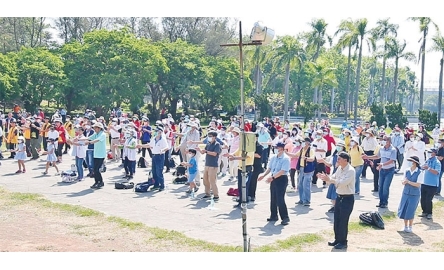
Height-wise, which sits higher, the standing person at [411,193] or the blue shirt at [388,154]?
the blue shirt at [388,154]

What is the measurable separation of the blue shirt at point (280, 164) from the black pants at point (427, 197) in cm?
366

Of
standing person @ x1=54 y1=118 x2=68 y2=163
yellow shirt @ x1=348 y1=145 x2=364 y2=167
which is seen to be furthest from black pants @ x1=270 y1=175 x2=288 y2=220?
standing person @ x1=54 y1=118 x2=68 y2=163

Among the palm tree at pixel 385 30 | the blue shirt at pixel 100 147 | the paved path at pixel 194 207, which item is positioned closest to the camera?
the paved path at pixel 194 207

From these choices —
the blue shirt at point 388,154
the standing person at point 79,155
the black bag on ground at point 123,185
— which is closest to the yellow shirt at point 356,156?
the blue shirt at point 388,154

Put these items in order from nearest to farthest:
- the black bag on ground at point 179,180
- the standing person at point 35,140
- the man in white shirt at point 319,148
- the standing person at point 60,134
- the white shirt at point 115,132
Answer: the man in white shirt at point 319,148, the black bag on ground at point 179,180, the standing person at point 60,134, the white shirt at point 115,132, the standing person at point 35,140

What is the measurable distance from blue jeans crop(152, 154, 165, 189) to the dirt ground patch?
2984mm

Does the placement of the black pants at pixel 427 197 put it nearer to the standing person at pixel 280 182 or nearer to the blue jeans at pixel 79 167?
the standing person at pixel 280 182

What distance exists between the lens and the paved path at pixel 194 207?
10086mm

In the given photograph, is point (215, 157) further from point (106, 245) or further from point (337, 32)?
point (337, 32)

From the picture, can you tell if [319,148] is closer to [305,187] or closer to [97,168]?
[305,187]

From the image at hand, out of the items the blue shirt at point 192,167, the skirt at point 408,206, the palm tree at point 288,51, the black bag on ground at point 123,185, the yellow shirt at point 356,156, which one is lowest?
the black bag on ground at point 123,185

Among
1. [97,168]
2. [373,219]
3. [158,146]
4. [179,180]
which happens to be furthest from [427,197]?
[97,168]

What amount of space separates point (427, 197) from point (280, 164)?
12.9ft

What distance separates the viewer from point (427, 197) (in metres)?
12.0
